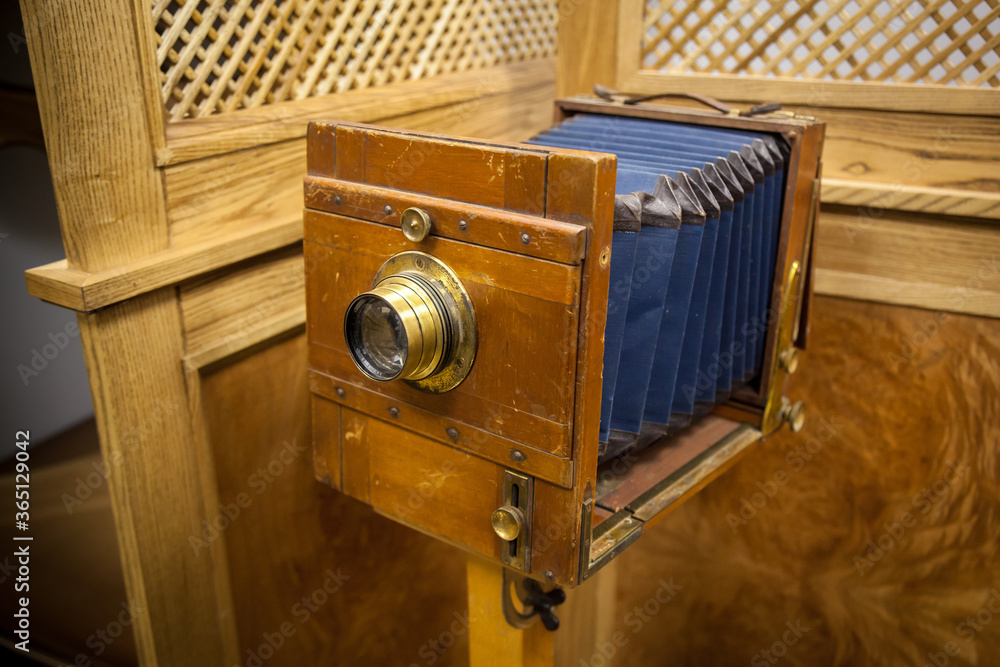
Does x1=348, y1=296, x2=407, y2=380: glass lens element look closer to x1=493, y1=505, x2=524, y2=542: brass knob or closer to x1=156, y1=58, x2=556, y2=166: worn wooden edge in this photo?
x1=493, y1=505, x2=524, y2=542: brass knob

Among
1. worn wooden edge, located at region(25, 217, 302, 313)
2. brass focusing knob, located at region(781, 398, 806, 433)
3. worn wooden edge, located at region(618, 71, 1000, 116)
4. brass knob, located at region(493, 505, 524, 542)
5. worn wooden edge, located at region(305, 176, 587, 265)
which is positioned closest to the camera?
worn wooden edge, located at region(305, 176, 587, 265)

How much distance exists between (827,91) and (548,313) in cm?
91

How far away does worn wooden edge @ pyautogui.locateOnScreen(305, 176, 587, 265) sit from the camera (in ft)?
2.42

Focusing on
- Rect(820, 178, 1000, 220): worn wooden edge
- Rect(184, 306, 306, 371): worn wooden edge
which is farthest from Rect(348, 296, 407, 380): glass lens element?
Rect(820, 178, 1000, 220): worn wooden edge

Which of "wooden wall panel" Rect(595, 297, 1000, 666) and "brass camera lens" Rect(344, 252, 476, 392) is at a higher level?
"brass camera lens" Rect(344, 252, 476, 392)

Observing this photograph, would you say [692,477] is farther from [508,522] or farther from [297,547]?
[297,547]

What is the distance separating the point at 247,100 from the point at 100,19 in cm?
26

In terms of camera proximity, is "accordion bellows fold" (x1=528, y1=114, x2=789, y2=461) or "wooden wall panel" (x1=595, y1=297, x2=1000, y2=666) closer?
"accordion bellows fold" (x1=528, y1=114, x2=789, y2=461)

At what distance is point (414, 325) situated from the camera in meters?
0.77

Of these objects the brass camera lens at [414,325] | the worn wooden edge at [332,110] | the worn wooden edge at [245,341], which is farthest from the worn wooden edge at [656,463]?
the worn wooden edge at [332,110]

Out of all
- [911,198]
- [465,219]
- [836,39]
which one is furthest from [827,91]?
[465,219]

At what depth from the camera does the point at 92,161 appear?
→ 38.8 inches

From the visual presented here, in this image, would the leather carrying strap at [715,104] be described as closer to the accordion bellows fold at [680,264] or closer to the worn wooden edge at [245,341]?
the accordion bellows fold at [680,264]

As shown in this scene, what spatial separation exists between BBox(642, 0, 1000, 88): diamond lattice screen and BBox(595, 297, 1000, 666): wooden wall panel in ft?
1.29
